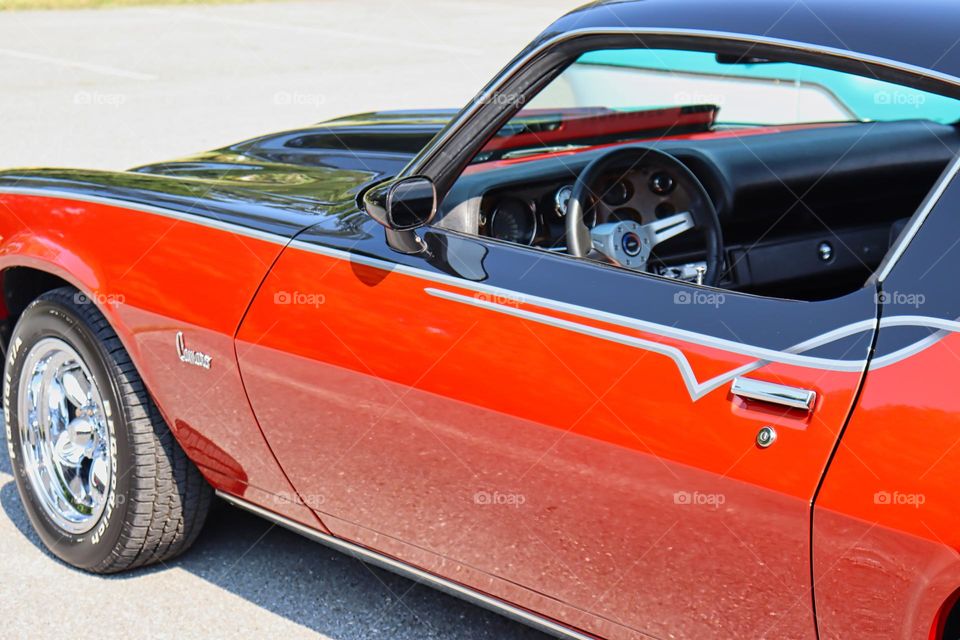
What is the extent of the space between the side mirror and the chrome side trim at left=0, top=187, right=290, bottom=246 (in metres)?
0.29

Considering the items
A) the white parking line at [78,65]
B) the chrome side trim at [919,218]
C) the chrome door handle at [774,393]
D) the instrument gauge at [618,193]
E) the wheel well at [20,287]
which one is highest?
the chrome side trim at [919,218]

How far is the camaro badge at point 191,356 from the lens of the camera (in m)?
2.84

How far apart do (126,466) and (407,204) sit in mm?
1143

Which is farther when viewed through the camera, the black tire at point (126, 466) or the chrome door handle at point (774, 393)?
the black tire at point (126, 466)

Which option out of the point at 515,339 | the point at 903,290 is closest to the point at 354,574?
the point at 515,339

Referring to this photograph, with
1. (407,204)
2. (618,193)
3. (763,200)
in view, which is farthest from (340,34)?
(407,204)

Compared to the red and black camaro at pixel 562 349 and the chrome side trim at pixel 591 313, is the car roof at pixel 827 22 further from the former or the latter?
the chrome side trim at pixel 591 313

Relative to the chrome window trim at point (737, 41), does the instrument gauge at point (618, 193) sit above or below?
below

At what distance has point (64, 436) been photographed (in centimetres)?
329

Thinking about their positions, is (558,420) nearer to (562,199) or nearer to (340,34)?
(562,199)

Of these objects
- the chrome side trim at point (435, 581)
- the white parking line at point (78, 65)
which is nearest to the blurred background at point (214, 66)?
the white parking line at point (78, 65)

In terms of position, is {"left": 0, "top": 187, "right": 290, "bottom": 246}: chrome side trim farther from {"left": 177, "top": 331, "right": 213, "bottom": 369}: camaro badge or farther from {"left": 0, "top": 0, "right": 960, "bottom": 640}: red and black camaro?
{"left": 177, "top": 331, "right": 213, "bottom": 369}: camaro badge

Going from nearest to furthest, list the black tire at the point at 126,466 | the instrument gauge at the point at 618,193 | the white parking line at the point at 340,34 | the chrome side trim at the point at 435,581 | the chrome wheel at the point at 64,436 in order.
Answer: the chrome side trim at the point at 435,581 < the instrument gauge at the point at 618,193 < the black tire at the point at 126,466 < the chrome wheel at the point at 64,436 < the white parking line at the point at 340,34

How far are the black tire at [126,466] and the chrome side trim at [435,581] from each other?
16cm
